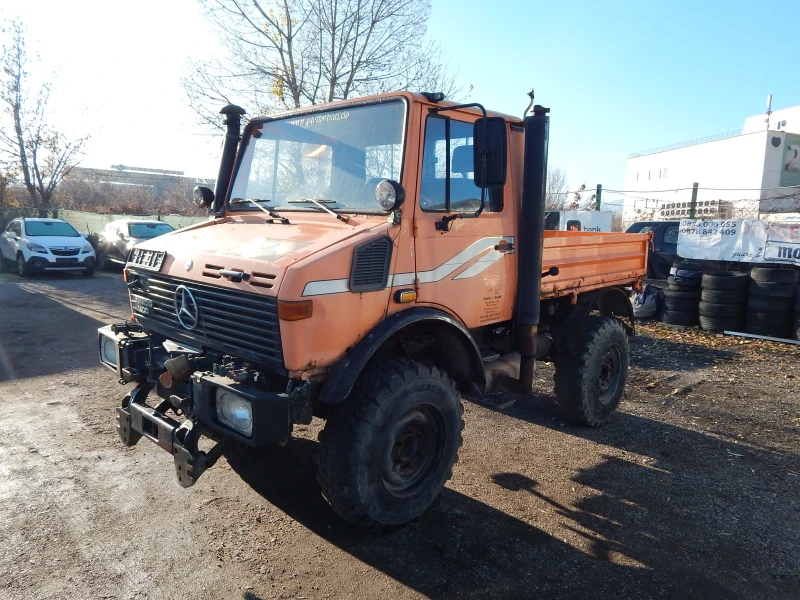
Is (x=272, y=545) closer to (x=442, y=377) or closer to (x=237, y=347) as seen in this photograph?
(x=237, y=347)

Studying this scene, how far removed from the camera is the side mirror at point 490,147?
3.40m

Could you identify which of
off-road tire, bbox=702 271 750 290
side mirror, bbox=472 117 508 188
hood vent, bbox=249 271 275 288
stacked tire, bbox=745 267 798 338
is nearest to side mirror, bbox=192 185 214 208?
hood vent, bbox=249 271 275 288

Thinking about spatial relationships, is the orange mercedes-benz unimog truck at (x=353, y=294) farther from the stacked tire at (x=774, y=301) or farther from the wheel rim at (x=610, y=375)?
the stacked tire at (x=774, y=301)

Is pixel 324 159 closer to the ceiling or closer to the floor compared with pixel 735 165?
closer to the floor

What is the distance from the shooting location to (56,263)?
1455 centimetres

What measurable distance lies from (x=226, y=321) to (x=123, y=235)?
13.8 meters

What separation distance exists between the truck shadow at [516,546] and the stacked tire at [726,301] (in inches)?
231

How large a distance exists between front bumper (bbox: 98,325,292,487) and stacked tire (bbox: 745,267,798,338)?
8.44 meters

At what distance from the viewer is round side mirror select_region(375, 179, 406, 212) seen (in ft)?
10.4

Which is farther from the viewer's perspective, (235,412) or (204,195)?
(204,195)

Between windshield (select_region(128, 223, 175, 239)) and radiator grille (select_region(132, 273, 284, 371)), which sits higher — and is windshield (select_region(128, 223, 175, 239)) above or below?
above

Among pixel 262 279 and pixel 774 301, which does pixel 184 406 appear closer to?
pixel 262 279

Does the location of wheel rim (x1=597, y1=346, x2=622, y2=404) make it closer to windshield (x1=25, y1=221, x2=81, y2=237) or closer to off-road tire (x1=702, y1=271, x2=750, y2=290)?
off-road tire (x1=702, y1=271, x2=750, y2=290)

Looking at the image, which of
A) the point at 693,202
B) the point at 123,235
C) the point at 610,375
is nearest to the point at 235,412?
the point at 610,375
